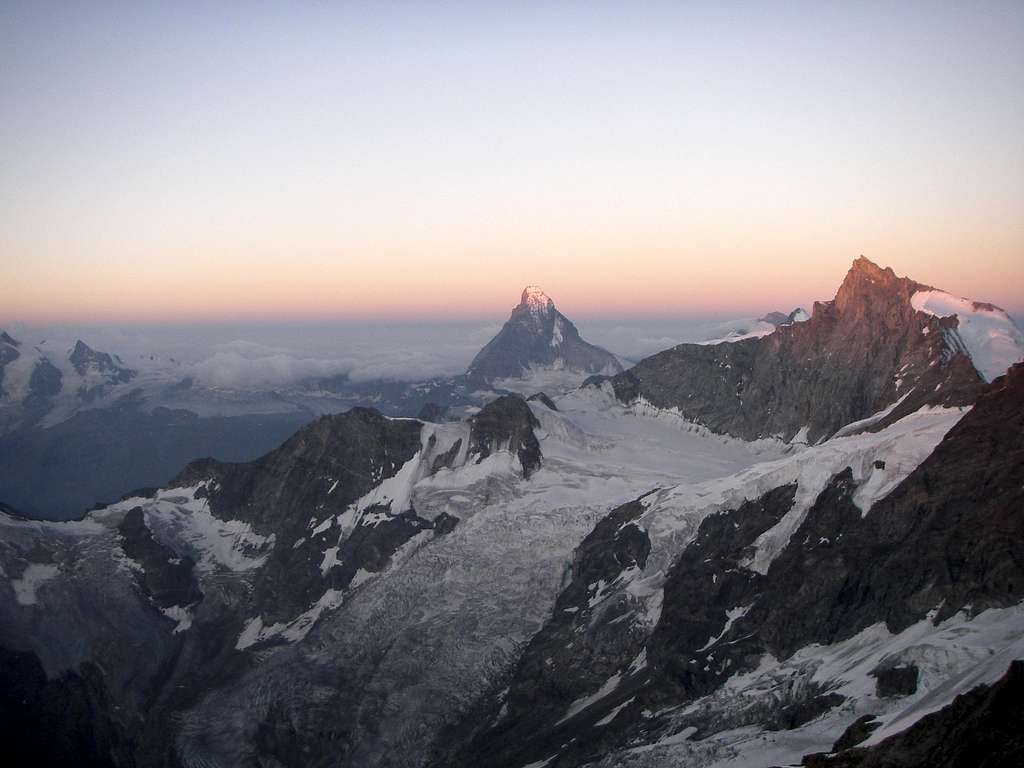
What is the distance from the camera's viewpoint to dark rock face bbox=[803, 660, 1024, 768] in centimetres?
6012

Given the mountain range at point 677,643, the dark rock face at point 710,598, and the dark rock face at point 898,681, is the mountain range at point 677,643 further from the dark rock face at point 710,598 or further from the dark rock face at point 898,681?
the dark rock face at point 710,598

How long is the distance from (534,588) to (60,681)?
99.4m

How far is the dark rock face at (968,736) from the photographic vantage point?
2367 inches

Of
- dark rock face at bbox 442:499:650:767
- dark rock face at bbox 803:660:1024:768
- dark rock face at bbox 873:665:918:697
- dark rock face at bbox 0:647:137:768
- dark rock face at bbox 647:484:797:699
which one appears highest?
dark rock face at bbox 803:660:1024:768

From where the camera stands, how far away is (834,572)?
418 feet

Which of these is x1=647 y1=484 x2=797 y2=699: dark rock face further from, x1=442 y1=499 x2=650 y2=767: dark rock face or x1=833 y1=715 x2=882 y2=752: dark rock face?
x1=833 y1=715 x2=882 y2=752: dark rock face

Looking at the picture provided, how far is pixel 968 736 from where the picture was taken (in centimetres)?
6281

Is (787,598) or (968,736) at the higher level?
(968,736)

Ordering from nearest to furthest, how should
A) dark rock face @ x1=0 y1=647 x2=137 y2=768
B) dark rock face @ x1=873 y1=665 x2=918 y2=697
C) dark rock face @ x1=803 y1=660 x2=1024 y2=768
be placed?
dark rock face @ x1=803 y1=660 x2=1024 y2=768 < dark rock face @ x1=873 y1=665 x2=918 y2=697 < dark rock face @ x1=0 y1=647 x2=137 y2=768

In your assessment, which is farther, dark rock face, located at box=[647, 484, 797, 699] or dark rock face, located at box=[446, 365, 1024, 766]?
dark rock face, located at box=[647, 484, 797, 699]

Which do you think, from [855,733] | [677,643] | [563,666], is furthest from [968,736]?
[563,666]

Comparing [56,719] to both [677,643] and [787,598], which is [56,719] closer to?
[677,643]

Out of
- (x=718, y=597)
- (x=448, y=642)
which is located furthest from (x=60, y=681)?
(x=718, y=597)

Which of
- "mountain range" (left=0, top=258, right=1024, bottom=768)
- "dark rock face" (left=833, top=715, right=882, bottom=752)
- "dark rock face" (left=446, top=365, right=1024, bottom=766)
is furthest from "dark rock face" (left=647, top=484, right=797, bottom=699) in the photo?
"dark rock face" (left=833, top=715, right=882, bottom=752)
